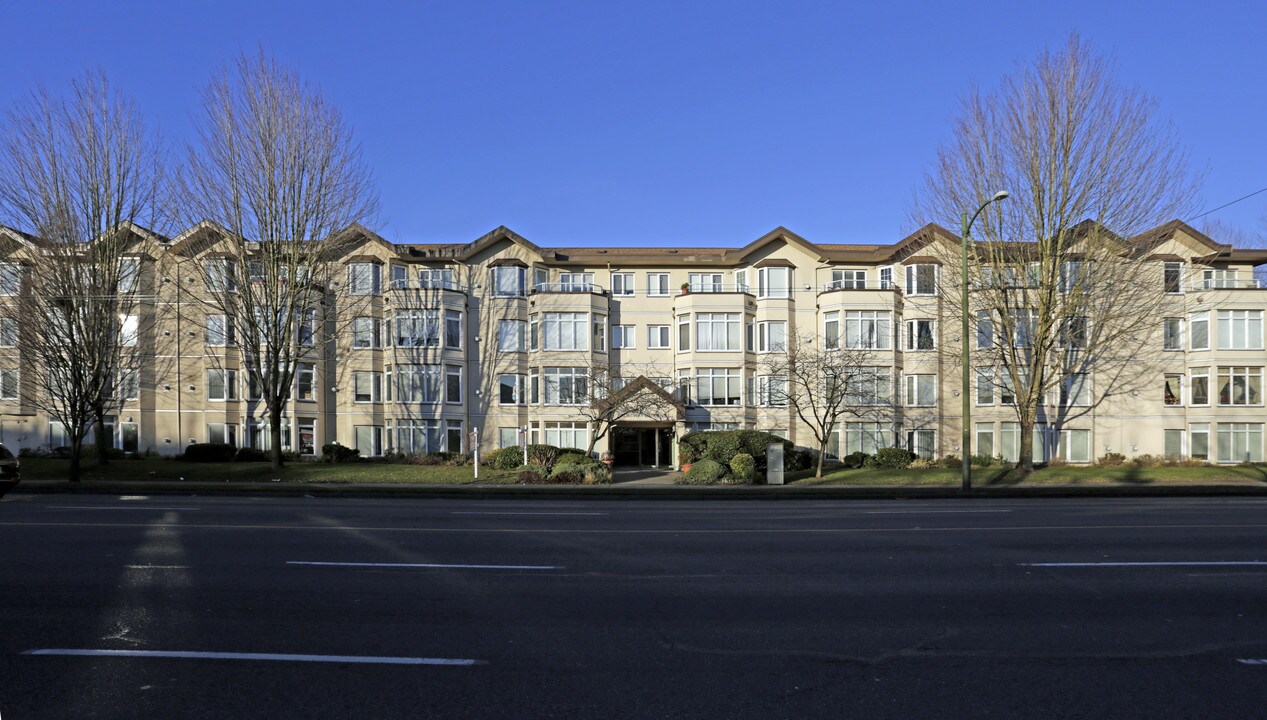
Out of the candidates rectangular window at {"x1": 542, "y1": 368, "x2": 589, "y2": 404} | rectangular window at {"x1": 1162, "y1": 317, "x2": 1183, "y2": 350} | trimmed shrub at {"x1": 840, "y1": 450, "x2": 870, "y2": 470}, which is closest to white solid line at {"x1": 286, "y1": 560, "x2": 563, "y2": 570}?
trimmed shrub at {"x1": 840, "y1": 450, "x2": 870, "y2": 470}

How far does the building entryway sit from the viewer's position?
43688mm

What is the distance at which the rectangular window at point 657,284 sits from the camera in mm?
44531

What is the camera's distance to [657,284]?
44562 millimetres

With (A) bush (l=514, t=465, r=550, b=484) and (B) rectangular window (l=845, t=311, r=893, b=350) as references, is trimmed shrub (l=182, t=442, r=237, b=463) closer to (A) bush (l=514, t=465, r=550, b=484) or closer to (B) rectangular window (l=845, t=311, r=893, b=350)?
(A) bush (l=514, t=465, r=550, b=484)

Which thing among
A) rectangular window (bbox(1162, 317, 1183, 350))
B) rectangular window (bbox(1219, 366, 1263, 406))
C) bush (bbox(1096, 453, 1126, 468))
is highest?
rectangular window (bbox(1162, 317, 1183, 350))

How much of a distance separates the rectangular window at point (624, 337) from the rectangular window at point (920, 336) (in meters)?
14.2

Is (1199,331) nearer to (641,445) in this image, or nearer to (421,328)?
(641,445)

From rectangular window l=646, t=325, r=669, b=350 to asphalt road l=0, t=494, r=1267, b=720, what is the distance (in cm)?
3107

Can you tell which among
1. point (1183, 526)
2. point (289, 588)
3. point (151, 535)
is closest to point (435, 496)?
point (151, 535)

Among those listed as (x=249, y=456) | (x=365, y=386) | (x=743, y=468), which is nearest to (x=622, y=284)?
(x=365, y=386)

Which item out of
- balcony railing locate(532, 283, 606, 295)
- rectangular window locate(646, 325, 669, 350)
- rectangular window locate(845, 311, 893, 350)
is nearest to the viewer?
rectangular window locate(845, 311, 893, 350)

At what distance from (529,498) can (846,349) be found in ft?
75.5

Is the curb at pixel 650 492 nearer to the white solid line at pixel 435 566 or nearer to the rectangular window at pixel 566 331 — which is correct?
the white solid line at pixel 435 566

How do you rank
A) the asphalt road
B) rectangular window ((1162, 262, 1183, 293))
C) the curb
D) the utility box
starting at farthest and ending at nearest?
rectangular window ((1162, 262, 1183, 293)) → the utility box → the curb → the asphalt road
